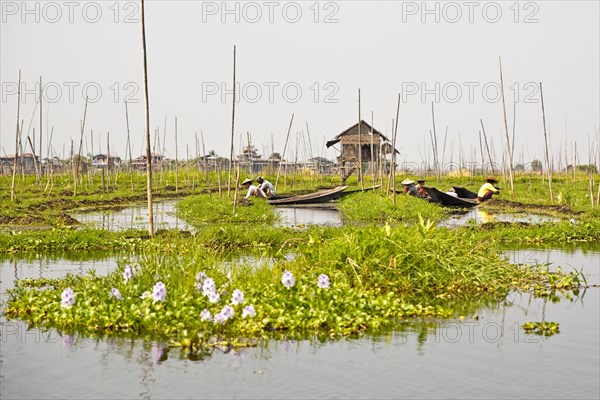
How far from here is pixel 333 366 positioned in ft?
22.9

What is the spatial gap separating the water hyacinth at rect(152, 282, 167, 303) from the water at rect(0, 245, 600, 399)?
1.76 feet

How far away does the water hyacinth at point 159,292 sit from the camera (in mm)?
8008

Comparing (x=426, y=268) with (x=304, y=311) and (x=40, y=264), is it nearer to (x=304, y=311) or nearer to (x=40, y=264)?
(x=304, y=311)

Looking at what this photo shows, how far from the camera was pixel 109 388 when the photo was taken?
249 inches

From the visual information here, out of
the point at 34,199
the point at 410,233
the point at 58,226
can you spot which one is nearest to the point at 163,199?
the point at 34,199

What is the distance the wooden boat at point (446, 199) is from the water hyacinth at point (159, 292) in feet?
58.3

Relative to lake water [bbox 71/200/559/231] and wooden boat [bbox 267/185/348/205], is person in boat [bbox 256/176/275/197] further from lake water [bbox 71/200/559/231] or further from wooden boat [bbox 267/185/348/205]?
lake water [bbox 71/200/559/231]

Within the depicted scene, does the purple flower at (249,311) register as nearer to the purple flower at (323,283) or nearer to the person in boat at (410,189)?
the purple flower at (323,283)

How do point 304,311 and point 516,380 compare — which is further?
point 304,311

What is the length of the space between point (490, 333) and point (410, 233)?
2447mm

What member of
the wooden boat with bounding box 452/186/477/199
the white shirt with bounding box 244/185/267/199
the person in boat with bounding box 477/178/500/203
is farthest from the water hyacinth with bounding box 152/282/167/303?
the wooden boat with bounding box 452/186/477/199

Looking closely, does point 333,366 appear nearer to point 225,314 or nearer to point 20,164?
point 225,314

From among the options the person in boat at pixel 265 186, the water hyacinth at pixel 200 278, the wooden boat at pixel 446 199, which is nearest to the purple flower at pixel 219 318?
the water hyacinth at pixel 200 278

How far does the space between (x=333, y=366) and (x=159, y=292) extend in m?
2.00
